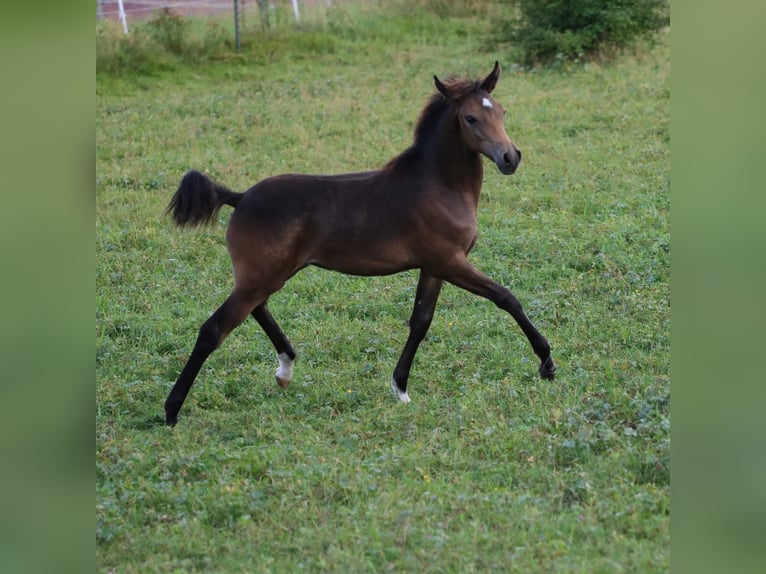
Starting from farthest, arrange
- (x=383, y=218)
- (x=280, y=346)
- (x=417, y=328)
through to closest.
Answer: (x=280, y=346)
(x=417, y=328)
(x=383, y=218)

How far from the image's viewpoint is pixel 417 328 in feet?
21.4

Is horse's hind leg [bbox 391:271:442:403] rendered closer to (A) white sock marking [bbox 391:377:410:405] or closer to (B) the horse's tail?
(A) white sock marking [bbox 391:377:410:405]

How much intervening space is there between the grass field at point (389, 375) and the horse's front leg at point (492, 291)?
0.31 m

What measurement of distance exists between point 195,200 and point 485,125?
76.7 inches

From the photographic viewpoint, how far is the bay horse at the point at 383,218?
615 centimetres

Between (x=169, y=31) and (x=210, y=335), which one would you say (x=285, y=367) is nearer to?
(x=210, y=335)

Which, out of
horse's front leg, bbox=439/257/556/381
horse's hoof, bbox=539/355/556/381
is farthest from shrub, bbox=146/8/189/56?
horse's hoof, bbox=539/355/556/381

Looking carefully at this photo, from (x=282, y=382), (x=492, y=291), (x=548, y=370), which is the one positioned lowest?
(x=282, y=382)

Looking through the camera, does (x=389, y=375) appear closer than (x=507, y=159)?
No

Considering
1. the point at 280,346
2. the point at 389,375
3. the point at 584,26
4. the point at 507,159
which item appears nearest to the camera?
the point at 507,159

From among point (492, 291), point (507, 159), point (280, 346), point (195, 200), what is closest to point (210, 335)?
point (280, 346)

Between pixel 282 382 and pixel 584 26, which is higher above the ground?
pixel 584 26
